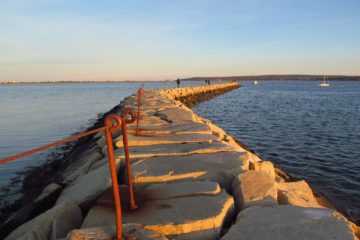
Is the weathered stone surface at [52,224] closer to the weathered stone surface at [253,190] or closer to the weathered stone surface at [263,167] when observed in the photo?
the weathered stone surface at [253,190]

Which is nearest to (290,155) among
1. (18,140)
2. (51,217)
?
(51,217)

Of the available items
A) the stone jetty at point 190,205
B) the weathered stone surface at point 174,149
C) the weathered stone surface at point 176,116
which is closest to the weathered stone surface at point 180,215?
the stone jetty at point 190,205

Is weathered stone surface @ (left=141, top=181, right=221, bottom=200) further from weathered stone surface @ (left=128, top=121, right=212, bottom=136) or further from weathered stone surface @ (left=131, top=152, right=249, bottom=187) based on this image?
weathered stone surface @ (left=128, top=121, right=212, bottom=136)

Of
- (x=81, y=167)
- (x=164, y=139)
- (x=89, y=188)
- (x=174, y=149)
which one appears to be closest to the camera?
(x=89, y=188)

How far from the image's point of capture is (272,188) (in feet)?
10.3

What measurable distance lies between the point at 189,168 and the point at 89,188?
1.20 meters

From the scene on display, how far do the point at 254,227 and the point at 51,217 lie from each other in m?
1.87

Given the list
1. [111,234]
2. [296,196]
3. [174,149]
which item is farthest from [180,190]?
[174,149]

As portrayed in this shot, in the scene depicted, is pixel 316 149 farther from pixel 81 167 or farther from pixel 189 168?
pixel 81 167

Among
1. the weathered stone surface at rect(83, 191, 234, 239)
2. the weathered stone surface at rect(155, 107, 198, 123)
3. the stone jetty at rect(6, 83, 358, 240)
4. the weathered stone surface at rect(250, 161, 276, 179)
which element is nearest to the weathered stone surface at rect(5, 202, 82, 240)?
the stone jetty at rect(6, 83, 358, 240)

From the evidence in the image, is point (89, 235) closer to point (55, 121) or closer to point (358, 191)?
point (358, 191)

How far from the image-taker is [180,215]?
2.59 m

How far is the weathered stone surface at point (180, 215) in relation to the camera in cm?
243

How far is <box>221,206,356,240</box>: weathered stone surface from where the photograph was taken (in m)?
2.28
